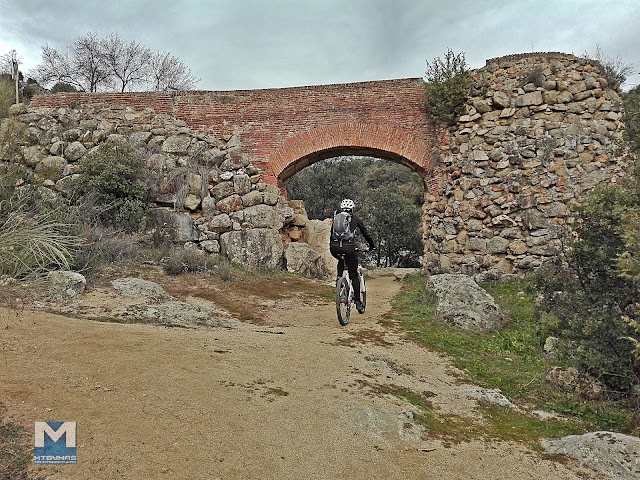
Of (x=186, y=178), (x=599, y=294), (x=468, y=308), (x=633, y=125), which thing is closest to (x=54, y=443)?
(x=599, y=294)

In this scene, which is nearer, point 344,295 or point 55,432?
point 55,432

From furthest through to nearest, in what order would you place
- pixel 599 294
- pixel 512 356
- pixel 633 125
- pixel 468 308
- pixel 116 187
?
pixel 116 187
pixel 468 308
pixel 512 356
pixel 633 125
pixel 599 294

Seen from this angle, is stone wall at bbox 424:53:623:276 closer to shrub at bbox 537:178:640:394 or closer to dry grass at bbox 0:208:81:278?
shrub at bbox 537:178:640:394

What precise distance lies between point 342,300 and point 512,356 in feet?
7.46

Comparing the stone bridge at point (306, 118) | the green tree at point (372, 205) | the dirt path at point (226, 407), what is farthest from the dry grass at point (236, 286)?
the green tree at point (372, 205)

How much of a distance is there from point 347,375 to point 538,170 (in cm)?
748

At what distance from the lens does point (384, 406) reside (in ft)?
11.8

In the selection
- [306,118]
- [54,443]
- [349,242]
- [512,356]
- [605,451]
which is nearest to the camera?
[54,443]

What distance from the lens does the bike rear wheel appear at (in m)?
6.25

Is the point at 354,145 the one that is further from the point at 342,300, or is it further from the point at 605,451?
the point at 605,451

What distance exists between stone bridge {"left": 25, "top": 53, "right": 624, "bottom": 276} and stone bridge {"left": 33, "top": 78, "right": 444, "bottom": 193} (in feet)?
0.08

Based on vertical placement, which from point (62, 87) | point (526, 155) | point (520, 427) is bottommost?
point (520, 427)

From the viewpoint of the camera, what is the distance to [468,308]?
6.75 metres

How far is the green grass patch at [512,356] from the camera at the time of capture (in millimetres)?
3846
